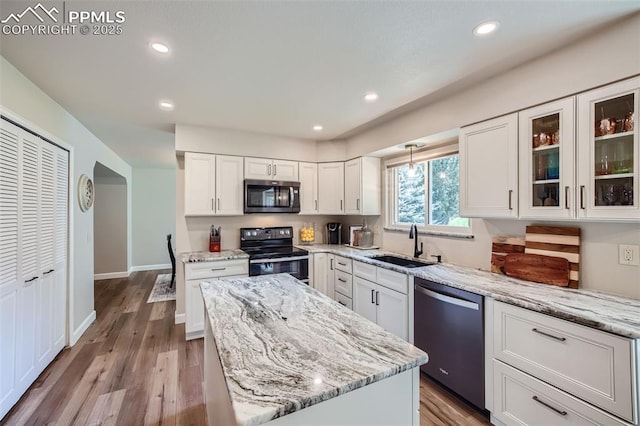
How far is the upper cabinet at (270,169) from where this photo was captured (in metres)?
3.86

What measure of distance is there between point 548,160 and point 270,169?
3.05 m

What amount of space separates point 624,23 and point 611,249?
52.3 inches

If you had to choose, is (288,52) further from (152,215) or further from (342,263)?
(152,215)


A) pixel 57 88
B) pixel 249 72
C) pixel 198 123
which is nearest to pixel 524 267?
pixel 249 72

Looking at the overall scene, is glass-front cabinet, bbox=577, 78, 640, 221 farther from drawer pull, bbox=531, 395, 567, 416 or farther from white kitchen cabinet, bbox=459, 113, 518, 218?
drawer pull, bbox=531, 395, 567, 416

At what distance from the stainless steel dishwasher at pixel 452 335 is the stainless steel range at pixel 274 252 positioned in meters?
1.66

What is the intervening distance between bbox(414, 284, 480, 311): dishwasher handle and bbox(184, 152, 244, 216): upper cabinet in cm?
244

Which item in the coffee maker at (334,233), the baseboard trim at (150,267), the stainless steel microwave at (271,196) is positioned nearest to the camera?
the stainless steel microwave at (271,196)

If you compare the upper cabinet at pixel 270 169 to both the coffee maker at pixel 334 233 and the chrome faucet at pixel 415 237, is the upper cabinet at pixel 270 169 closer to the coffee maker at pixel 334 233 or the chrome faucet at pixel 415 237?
the coffee maker at pixel 334 233

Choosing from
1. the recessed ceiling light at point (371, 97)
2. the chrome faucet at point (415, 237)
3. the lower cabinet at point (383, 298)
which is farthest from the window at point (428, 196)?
the recessed ceiling light at point (371, 97)

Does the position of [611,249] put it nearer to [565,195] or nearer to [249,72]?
[565,195]

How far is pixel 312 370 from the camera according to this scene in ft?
3.22

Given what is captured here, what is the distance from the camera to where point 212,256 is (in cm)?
341

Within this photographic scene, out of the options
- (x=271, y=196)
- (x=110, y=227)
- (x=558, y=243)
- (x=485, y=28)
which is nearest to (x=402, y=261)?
(x=558, y=243)
